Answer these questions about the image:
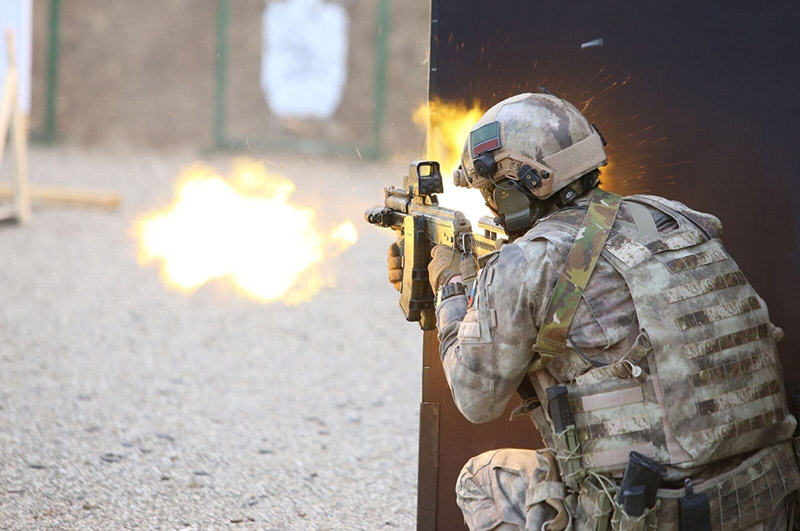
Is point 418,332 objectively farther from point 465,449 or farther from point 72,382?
point 465,449

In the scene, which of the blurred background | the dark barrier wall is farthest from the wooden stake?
the dark barrier wall

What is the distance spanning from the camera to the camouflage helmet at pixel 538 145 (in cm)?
280

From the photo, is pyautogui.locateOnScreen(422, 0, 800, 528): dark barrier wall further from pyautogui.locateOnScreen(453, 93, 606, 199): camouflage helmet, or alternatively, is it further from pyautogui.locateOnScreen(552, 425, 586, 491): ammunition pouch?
pyautogui.locateOnScreen(552, 425, 586, 491): ammunition pouch

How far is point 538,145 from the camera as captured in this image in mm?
2795

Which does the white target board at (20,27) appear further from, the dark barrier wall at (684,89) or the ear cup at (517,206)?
the ear cup at (517,206)

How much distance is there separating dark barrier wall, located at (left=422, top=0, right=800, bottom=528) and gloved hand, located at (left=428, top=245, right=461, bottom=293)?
2.00 feet

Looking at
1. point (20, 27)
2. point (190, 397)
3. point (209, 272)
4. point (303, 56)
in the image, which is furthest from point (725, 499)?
point (303, 56)

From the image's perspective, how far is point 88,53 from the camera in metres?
15.1

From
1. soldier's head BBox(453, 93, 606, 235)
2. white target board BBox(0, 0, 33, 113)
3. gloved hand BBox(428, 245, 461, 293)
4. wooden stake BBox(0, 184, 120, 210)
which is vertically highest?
white target board BBox(0, 0, 33, 113)

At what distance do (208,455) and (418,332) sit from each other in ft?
9.74

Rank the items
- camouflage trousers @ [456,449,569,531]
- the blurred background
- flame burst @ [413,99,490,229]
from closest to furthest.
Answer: camouflage trousers @ [456,449,569,531]
flame burst @ [413,99,490,229]
the blurred background

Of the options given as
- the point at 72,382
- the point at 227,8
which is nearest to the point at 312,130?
the point at 227,8

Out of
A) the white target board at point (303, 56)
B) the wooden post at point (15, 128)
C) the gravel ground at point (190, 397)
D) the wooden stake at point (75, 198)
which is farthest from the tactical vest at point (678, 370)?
the white target board at point (303, 56)

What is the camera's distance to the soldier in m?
2.56
